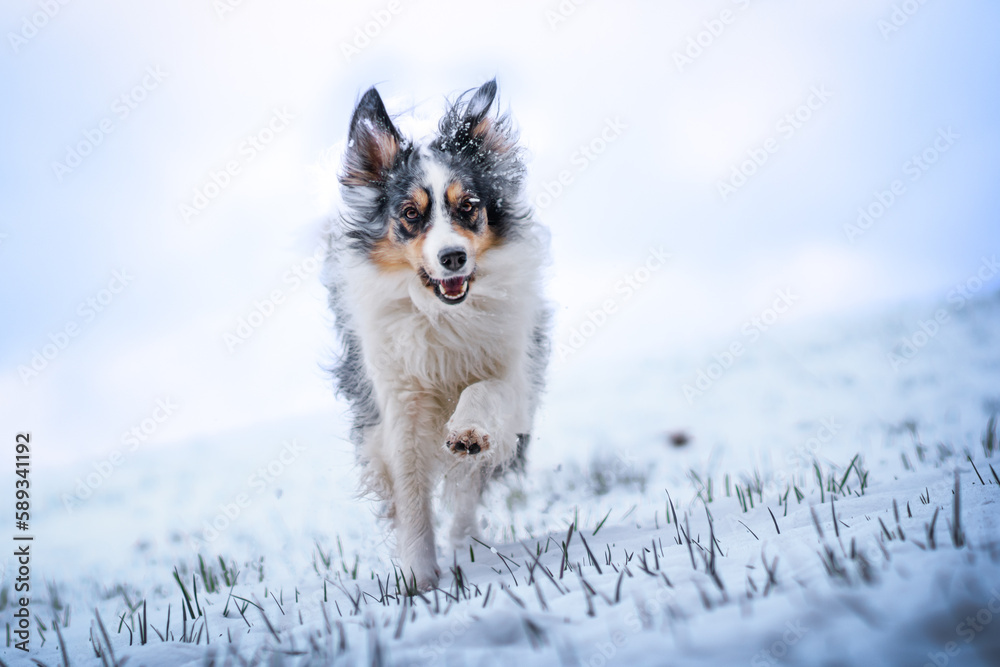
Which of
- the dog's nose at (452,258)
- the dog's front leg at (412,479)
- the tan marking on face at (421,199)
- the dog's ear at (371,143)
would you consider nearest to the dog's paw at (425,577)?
the dog's front leg at (412,479)

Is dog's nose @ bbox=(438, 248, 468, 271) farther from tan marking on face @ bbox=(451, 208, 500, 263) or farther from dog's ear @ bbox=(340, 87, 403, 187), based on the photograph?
dog's ear @ bbox=(340, 87, 403, 187)

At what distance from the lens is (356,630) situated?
1962 mm

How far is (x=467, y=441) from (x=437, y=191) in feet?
4.47

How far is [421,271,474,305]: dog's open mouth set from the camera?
138 inches

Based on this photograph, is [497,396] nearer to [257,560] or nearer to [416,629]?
[416,629]

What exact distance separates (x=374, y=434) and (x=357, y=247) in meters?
1.09

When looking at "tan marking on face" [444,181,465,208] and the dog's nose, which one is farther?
"tan marking on face" [444,181,465,208]

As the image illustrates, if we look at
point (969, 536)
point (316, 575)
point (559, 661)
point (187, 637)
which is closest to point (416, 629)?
point (559, 661)

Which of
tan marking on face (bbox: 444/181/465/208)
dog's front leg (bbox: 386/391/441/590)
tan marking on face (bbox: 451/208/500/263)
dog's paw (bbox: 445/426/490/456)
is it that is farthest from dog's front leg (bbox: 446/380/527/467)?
tan marking on face (bbox: 444/181/465/208)

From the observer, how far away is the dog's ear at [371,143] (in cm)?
383

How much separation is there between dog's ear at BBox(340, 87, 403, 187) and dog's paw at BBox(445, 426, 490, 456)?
168 cm

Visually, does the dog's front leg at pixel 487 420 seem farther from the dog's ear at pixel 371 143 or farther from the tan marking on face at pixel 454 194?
the dog's ear at pixel 371 143

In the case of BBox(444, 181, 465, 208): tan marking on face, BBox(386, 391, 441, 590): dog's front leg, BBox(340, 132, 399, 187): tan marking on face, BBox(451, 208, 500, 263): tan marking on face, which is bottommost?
BBox(386, 391, 441, 590): dog's front leg

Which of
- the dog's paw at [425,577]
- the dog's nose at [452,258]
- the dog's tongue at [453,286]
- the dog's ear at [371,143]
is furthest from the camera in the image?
the dog's ear at [371,143]
